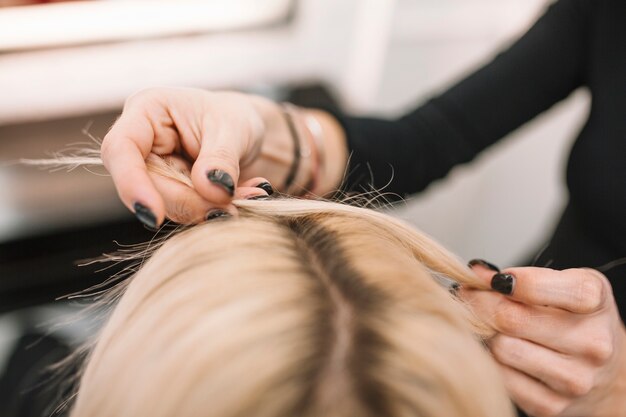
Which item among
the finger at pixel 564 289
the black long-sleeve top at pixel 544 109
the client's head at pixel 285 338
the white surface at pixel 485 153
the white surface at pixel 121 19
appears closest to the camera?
the client's head at pixel 285 338

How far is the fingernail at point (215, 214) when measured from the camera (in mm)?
490

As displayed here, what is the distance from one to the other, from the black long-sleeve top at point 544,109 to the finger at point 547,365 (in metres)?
0.23

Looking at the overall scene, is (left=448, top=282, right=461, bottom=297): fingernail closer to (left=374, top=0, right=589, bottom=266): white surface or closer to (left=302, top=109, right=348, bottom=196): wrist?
(left=302, top=109, right=348, bottom=196): wrist

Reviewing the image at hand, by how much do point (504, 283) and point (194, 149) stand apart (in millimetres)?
340

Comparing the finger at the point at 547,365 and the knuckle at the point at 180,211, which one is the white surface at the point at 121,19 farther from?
the finger at the point at 547,365

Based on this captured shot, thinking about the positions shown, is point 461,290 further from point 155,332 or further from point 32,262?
point 32,262

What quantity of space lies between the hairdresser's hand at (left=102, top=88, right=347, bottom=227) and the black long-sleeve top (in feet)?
0.52

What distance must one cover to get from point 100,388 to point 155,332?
0.07 meters

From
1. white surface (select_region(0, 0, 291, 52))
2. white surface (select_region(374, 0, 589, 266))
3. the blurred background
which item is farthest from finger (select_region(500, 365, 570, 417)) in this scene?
white surface (select_region(0, 0, 291, 52))

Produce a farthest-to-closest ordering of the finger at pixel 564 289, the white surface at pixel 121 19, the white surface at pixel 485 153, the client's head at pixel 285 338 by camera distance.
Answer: the white surface at pixel 485 153 → the white surface at pixel 121 19 → the finger at pixel 564 289 → the client's head at pixel 285 338

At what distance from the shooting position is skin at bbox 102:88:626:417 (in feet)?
1.62

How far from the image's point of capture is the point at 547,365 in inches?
20.2

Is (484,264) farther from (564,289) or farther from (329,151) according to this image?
(329,151)

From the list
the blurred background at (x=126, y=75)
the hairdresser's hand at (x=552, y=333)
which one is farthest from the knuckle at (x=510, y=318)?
the blurred background at (x=126, y=75)
